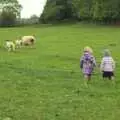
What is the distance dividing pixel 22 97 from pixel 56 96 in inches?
43.2

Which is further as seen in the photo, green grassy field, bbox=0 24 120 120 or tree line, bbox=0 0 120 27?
tree line, bbox=0 0 120 27

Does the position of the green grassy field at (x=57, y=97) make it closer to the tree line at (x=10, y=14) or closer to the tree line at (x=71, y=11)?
the tree line at (x=71, y=11)

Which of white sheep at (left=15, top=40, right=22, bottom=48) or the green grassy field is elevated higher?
the green grassy field

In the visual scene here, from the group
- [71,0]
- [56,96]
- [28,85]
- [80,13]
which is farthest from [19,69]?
[71,0]

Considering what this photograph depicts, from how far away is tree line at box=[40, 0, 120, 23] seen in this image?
268 feet

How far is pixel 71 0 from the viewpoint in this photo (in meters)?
100

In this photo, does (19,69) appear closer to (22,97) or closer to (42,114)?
(22,97)

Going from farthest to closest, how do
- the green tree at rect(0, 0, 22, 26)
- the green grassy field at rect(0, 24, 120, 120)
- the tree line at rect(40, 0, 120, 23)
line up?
the green tree at rect(0, 0, 22, 26) → the tree line at rect(40, 0, 120, 23) → the green grassy field at rect(0, 24, 120, 120)

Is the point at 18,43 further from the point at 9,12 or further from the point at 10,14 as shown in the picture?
the point at 9,12

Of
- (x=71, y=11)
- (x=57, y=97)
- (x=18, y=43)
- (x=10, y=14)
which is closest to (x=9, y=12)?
(x=10, y=14)

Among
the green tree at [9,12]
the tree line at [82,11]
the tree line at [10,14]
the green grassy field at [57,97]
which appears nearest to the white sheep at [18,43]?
the green grassy field at [57,97]

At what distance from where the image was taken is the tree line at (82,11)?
8156 cm

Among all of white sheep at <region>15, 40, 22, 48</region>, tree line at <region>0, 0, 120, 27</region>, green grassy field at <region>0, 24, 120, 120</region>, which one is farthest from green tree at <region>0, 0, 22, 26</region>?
green grassy field at <region>0, 24, 120, 120</region>

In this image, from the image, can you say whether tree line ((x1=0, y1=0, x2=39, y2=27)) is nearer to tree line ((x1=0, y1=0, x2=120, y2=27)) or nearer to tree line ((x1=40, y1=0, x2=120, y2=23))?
tree line ((x1=0, y1=0, x2=120, y2=27))
